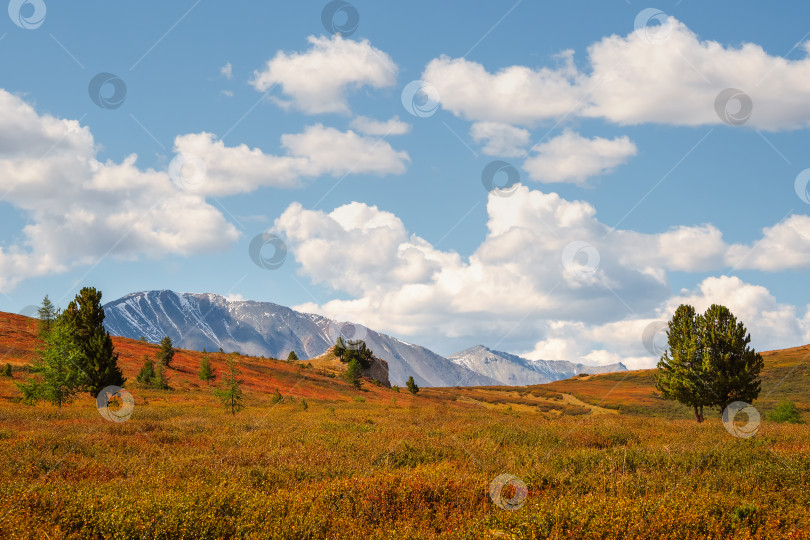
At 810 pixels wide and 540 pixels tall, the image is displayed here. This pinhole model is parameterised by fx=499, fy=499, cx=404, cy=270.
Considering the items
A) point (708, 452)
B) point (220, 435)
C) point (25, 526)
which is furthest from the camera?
point (220, 435)

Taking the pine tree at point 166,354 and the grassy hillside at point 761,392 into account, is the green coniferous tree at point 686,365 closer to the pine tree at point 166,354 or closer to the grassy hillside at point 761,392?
the grassy hillside at point 761,392

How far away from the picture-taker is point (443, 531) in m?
7.38

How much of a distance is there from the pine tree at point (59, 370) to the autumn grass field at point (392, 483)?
11.1m

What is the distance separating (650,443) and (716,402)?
58.7 ft

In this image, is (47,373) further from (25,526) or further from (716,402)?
(716,402)

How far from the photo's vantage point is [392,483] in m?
9.55

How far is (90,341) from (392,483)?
29.0 m

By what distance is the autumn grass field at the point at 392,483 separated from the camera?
714 cm

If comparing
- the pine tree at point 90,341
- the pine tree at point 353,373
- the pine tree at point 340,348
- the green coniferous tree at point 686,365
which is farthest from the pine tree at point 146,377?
the pine tree at point 340,348

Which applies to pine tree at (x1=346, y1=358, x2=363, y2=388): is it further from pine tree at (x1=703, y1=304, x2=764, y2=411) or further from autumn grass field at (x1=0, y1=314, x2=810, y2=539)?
autumn grass field at (x1=0, y1=314, x2=810, y2=539)

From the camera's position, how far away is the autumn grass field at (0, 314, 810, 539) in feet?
23.4

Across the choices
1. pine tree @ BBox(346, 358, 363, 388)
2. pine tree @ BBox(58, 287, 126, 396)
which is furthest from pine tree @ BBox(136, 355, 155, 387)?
pine tree @ BBox(346, 358, 363, 388)

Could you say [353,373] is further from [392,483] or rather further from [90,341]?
[392,483]

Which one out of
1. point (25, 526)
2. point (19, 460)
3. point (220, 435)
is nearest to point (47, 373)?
point (220, 435)
